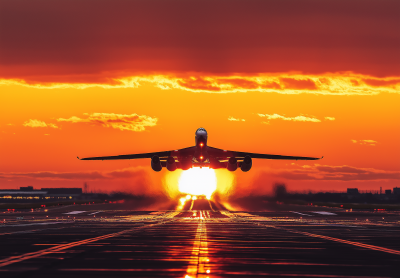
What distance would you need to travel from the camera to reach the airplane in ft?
194

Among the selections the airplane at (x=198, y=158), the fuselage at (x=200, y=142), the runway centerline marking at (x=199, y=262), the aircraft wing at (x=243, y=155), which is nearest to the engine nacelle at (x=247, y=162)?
the airplane at (x=198, y=158)

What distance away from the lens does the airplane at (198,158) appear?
194 feet

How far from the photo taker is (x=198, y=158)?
59.1 metres

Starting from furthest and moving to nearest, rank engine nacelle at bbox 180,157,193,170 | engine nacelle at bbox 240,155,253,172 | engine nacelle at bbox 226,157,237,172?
engine nacelle at bbox 180,157,193,170 → engine nacelle at bbox 226,157,237,172 → engine nacelle at bbox 240,155,253,172

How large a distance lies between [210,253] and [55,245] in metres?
9.27

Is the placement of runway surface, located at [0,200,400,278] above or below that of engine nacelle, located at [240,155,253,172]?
below

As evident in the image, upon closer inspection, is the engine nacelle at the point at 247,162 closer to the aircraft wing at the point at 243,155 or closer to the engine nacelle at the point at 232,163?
the engine nacelle at the point at 232,163

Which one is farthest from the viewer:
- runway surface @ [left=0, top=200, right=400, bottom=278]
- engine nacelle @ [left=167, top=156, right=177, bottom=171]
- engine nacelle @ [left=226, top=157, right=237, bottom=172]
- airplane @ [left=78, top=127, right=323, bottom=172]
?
engine nacelle @ [left=226, top=157, right=237, bottom=172]

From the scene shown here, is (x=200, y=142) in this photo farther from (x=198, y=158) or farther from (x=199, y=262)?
(x=199, y=262)

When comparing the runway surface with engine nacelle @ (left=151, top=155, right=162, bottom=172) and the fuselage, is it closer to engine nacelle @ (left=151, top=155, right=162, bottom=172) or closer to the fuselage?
the fuselage

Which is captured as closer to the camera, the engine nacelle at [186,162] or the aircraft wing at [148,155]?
the aircraft wing at [148,155]

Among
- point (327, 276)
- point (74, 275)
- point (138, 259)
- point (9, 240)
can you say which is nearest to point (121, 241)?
point (9, 240)

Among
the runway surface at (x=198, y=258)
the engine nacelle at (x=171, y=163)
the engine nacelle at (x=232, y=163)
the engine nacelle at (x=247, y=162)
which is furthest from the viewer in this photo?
the engine nacelle at (x=232, y=163)

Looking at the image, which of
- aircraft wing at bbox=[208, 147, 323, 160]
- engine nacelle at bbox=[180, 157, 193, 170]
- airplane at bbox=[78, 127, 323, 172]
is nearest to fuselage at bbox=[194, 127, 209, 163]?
airplane at bbox=[78, 127, 323, 172]
